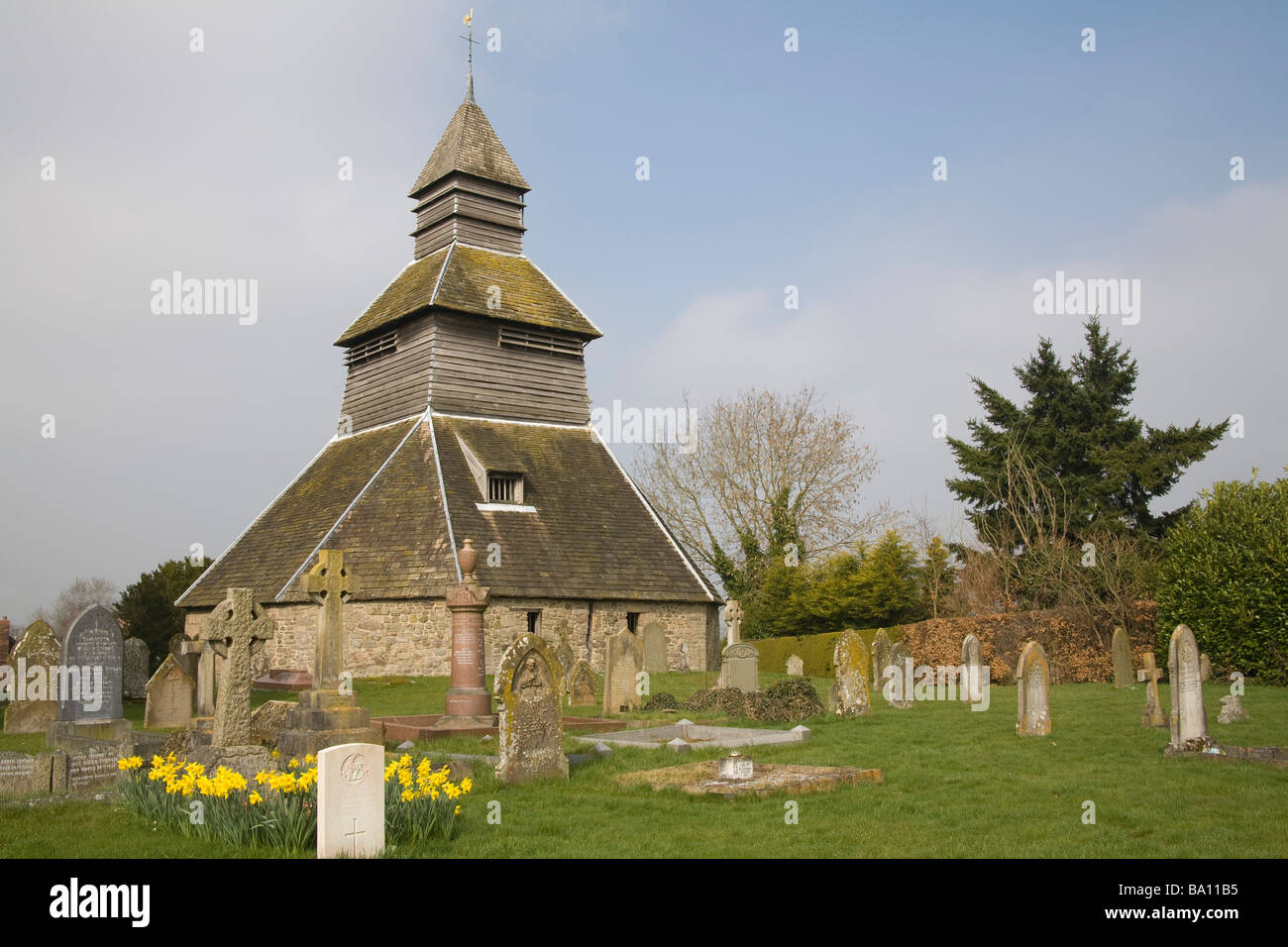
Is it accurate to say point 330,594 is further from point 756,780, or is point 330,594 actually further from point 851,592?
point 851,592

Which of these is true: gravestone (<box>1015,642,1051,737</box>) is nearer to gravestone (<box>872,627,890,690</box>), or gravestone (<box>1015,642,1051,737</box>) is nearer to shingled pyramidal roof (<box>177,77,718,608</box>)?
gravestone (<box>872,627,890,690</box>)

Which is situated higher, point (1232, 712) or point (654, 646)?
point (1232, 712)

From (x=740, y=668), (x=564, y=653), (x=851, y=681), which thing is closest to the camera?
(x=851, y=681)

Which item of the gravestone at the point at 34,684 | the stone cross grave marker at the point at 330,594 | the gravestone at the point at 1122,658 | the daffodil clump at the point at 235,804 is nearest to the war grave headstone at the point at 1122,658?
the gravestone at the point at 1122,658

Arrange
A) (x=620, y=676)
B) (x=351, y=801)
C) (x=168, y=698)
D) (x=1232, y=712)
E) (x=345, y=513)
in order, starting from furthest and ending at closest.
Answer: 1. (x=345, y=513)
2. (x=620, y=676)
3. (x=168, y=698)
4. (x=1232, y=712)
5. (x=351, y=801)

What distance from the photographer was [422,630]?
945 inches

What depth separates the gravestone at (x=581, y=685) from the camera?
19.2m

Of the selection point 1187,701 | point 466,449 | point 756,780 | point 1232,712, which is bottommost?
point 1232,712

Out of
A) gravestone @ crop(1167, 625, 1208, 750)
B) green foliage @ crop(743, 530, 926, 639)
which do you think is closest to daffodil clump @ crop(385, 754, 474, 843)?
gravestone @ crop(1167, 625, 1208, 750)

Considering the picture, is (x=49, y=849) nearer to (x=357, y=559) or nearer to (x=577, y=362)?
(x=357, y=559)

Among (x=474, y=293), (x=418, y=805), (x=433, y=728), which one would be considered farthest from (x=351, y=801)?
(x=474, y=293)

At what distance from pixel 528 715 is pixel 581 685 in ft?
30.4
